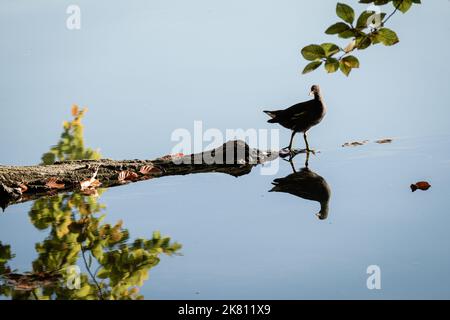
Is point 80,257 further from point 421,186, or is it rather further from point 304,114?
point 304,114

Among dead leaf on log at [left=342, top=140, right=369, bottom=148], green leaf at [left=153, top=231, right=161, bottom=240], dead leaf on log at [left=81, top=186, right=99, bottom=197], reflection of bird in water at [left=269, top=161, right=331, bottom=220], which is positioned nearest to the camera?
green leaf at [left=153, top=231, right=161, bottom=240]

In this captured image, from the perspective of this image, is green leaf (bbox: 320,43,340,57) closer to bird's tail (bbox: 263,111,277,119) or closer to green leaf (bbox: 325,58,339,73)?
green leaf (bbox: 325,58,339,73)

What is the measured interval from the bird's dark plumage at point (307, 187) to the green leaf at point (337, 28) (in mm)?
1553

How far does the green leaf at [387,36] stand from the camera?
6.15ft

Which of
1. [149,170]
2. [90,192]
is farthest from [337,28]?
[149,170]

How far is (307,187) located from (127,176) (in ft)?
4.86

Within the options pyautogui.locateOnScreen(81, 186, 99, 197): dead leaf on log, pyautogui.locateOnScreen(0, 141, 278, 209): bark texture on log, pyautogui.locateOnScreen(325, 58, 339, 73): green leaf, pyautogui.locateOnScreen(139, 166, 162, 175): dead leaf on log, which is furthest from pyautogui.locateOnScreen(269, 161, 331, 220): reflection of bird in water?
pyautogui.locateOnScreen(325, 58, 339, 73): green leaf

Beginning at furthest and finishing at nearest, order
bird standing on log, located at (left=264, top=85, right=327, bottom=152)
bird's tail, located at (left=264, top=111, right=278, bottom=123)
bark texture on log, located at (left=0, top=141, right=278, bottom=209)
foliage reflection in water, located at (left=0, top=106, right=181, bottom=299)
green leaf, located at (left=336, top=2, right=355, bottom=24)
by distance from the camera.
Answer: bird's tail, located at (left=264, top=111, right=278, bottom=123), bird standing on log, located at (left=264, top=85, right=327, bottom=152), bark texture on log, located at (left=0, top=141, right=278, bottom=209), foliage reflection in water, located at (left=0, top=106, right=181, bottom=299), green leaf, located at (left=336, top=2, right=355, bottom=24)

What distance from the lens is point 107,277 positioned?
2438 mm

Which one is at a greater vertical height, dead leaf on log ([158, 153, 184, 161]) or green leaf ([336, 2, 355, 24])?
dead leaf on log ([158, 153, 184, 161])

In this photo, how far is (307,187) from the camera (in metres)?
3.87

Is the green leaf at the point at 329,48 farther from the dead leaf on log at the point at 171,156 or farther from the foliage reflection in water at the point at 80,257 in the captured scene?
the dead leaf on log at the point at 171,156

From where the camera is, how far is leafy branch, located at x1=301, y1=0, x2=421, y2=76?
73.0 inches
